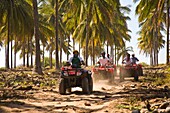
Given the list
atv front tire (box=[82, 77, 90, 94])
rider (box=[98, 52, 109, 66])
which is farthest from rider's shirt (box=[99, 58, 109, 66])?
atv front tire (box=[82, 77, 90, 94])

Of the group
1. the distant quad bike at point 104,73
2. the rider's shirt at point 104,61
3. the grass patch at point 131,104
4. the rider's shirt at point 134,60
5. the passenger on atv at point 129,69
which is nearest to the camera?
the grass patch at point 131,104

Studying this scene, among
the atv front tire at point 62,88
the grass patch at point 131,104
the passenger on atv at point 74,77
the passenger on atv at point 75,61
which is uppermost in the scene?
the passenger on atv at point 75,61

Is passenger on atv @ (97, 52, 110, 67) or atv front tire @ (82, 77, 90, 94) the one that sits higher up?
passenger on atv @ (97, 52, 110, 67)

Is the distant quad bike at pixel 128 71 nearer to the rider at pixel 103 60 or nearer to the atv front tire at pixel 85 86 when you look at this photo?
the rider at pixel 103 60

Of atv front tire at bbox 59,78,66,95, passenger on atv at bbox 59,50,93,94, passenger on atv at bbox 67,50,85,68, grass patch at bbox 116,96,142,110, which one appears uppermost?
passenger on atv at bbox 67,50,85,68

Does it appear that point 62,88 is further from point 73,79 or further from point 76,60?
point 76,60

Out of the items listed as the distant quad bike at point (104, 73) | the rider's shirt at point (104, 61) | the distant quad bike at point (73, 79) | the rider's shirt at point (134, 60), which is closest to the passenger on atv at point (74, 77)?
the distant quad bike at point (73, 79)

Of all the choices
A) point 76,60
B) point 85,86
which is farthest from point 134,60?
point 85,86

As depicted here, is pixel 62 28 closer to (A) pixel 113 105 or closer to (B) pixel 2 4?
(B) pixel 2 4

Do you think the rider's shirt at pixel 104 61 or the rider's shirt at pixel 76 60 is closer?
the rider's shirt at pixel 76 60

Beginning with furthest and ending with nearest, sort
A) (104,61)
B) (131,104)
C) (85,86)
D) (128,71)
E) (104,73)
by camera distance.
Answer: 1. (128,71)
2. (104,61)
3. (104,73)
4. (85,86)
5. (131,104)

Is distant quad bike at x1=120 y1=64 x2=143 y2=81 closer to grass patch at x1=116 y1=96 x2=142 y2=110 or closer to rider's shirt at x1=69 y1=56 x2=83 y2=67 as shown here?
rider's shirt at x1=69 y1=56 x2=83 y2=67

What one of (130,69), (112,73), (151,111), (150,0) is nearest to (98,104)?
(151,111)

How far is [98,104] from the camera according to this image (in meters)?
8.16
